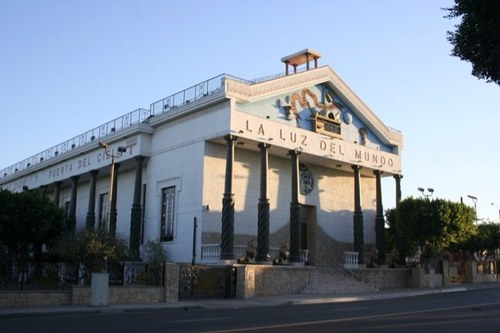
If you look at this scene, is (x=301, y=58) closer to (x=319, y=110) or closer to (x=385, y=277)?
(x=319, y=110)

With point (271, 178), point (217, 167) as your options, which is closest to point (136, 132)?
point (217, 167)

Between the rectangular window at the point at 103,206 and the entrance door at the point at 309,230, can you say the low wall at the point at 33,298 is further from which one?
the rectangular window at the point at 103,206

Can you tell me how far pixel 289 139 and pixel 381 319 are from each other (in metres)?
19.0

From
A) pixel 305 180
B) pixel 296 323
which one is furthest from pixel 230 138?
pixel 296 323

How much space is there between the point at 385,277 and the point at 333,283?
567 centimetres

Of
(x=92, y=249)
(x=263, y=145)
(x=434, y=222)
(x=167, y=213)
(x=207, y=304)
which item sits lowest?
(x=207, y=304)

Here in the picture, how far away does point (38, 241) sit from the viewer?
36.1 metres

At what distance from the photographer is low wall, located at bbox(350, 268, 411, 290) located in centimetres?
3388

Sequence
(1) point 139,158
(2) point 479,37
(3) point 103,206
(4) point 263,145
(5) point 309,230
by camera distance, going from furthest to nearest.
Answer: (3) point 103,206
(5) point 309,230
(1) point 139,158
(4) point 263,145
(2) point 479,37

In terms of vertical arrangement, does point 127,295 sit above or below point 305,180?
below

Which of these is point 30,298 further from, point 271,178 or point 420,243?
point 420,243

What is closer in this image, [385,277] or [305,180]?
[385,277]

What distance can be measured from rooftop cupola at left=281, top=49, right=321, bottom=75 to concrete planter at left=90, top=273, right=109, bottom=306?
64.9 ft

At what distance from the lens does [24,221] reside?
33.7 m
